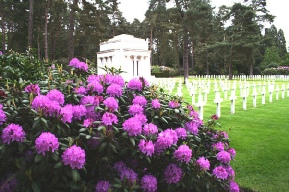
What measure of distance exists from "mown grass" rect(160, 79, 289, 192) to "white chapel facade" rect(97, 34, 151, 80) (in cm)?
1995

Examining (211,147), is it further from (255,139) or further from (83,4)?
(83,4)

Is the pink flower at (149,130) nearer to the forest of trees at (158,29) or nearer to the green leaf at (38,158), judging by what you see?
the green leaf at (38,158)

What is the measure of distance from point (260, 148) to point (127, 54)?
24766 millimetres

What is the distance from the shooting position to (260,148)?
6.27 meters

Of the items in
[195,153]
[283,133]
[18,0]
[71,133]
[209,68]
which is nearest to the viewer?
[71,133]

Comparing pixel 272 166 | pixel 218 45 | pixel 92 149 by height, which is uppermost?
pixel 218 45

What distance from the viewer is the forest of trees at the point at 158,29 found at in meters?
27.4

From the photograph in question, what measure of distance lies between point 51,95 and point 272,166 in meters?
4.28

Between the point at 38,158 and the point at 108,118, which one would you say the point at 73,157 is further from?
the point at 108,118

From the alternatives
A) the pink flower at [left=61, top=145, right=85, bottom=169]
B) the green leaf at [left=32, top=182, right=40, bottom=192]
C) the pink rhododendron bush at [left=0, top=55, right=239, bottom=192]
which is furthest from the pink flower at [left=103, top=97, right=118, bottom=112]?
the green leaf at [left=32, top=182, right=40, bottom=192]

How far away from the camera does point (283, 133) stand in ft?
25.2

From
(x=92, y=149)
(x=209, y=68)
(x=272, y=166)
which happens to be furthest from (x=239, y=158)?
(x=209, y=68)

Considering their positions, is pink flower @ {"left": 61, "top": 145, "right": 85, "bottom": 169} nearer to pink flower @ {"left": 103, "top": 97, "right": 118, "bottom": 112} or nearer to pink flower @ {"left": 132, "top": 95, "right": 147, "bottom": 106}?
pink flower @ {"left": 103, "top": 97, "right": 118, "bottom": 112}

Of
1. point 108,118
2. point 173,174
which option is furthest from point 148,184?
point 108,118
